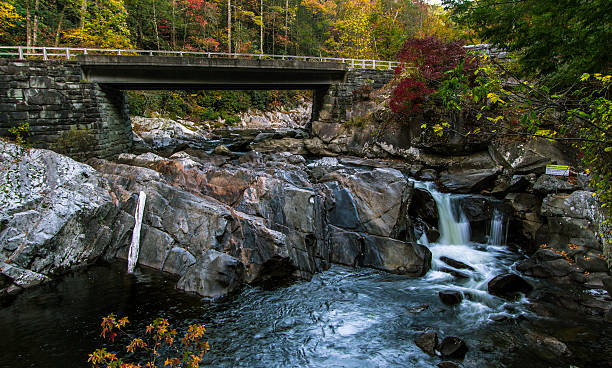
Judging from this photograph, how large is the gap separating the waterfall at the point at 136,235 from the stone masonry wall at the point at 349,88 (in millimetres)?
17902

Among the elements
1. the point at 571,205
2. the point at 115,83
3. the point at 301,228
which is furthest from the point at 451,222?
the point at 115,83

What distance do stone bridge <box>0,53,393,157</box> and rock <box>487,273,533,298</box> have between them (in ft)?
61.2

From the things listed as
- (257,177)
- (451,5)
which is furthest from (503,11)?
(257,177)

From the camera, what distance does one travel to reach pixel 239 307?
887cm

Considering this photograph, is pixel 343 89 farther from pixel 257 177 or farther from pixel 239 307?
pixel 239 307

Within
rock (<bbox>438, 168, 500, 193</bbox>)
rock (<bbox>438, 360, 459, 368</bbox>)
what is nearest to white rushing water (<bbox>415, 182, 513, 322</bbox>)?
rock (<bbox>438, 168, 500, 193</bbox>)

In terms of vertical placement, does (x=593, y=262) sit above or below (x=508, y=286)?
above

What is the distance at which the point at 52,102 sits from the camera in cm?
1720

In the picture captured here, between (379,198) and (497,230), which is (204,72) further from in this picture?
(497,230)

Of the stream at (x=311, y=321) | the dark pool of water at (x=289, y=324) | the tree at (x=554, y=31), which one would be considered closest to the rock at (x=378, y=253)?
the stream at (x=311, y=321)

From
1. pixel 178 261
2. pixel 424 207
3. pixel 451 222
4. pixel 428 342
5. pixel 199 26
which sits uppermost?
pixel 199 26

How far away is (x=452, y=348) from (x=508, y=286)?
4.04 meters

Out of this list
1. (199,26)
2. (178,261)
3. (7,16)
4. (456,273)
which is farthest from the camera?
(199,26)

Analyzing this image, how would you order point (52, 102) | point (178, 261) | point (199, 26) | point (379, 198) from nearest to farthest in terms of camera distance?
point (178, 261)
point (379, 198)
point (52, 102)
point (199, 26)
